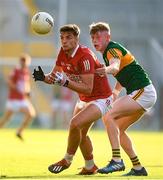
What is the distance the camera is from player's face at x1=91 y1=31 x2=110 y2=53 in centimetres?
1071

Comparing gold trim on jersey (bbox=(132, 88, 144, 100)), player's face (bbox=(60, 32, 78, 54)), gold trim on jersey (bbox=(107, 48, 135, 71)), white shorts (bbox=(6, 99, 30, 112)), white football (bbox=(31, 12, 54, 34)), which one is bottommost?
white shorts (bbox=(6, 99, 30, 112))

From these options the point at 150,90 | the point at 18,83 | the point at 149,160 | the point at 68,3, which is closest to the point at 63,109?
the point at 68,3

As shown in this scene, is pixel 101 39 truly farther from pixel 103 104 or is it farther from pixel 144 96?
pixel 144 96

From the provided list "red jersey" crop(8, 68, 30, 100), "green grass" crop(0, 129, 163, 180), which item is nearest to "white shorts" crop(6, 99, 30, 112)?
"red jersey" crop(8, 68, 30, 100)

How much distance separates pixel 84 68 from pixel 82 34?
22.9 meters

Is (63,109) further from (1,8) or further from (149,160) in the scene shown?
(149,160)

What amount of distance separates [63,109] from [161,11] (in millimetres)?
7406

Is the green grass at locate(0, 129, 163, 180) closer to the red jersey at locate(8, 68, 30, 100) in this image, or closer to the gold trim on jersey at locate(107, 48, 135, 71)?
the gold trim on jersey at locate(107, 48, 135, 71)

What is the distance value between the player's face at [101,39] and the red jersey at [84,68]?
16 centimetres

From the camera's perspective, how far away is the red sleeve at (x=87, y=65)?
10.3m

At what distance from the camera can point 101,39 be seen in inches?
422

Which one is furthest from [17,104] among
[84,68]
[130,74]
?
[84,68]

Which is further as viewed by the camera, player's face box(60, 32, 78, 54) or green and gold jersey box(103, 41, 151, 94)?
green and gold jersey box(103, 41, 151, 94)

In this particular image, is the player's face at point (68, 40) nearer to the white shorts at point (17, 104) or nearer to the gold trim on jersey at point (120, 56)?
the gold trim on jersey at point (120, 56)
